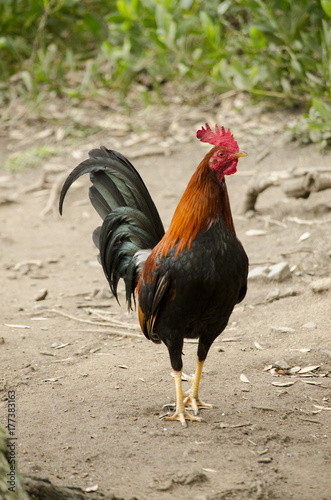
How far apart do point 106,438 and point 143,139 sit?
740 cm

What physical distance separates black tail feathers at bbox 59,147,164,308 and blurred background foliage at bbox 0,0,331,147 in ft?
12.0

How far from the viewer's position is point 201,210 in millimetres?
3400

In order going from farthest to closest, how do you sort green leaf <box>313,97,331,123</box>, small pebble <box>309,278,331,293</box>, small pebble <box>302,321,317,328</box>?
green leaf <box>313,97,331,123</box> → small pebble <box>309,278,331,293</box> → small pebble <box>302,321,317,328</box>

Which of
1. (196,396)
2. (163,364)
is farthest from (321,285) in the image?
(196,396)

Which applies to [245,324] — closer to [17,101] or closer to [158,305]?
[158,305]

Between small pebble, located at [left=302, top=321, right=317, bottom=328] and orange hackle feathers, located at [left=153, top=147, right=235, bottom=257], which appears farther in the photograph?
small pebble, located at [left=302, top=321, right=317, bottom=328]

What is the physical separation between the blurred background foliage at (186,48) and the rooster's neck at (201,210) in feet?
13.3

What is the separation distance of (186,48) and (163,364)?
6.07m

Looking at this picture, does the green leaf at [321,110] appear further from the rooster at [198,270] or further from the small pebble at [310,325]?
the rooster at [198,270]

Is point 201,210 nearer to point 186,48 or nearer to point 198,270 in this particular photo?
point 198,270

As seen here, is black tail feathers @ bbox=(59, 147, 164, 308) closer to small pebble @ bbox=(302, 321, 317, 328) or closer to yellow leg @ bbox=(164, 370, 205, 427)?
yellow leg @ bbox=(164, 370, 205, 427)

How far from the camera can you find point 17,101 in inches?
472

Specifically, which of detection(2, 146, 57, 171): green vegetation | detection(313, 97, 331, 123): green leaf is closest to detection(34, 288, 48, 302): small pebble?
detection(313, 97, 331, 123): green leaf

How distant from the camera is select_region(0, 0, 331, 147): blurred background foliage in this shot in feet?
25.4
